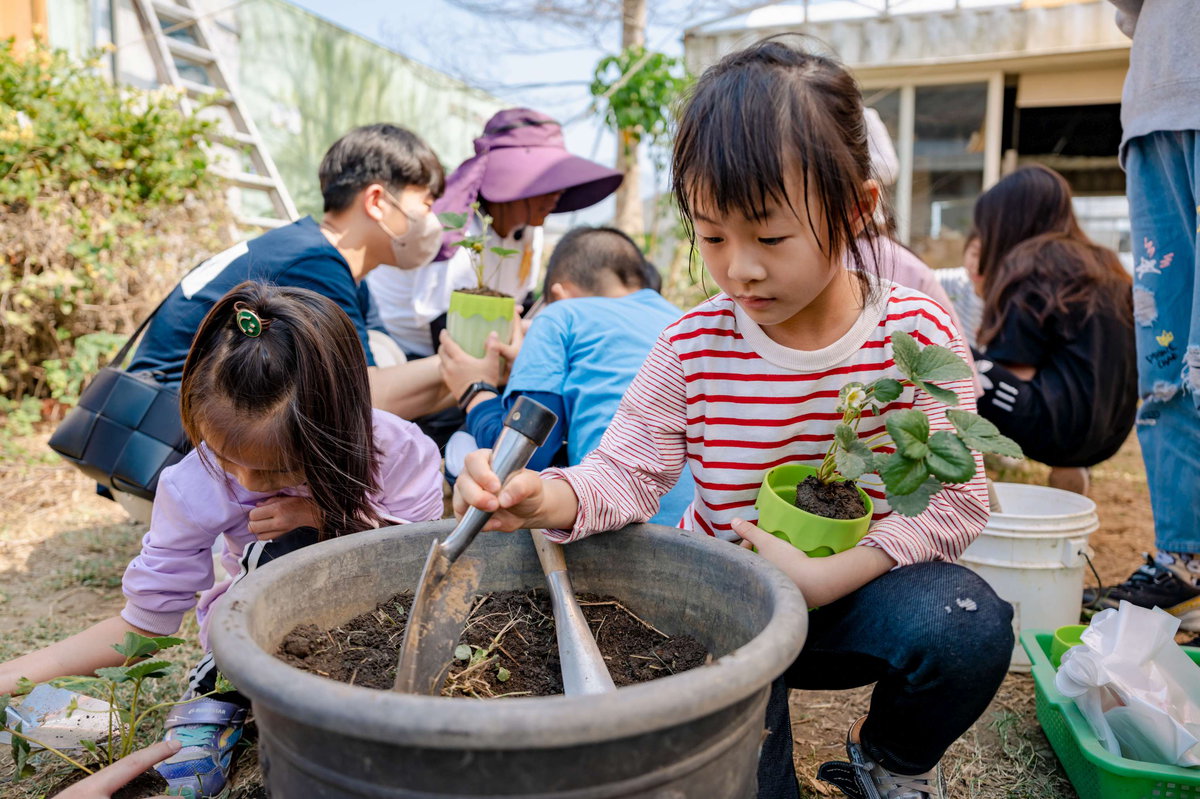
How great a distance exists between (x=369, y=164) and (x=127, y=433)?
100 centimetres

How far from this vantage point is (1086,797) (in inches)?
56.5

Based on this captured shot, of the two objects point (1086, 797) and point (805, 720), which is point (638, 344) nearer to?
point (805, 720)

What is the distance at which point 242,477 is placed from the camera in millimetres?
1460

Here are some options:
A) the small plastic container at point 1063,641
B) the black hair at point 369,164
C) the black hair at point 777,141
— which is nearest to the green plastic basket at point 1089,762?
the small plastic container at point 1063,641

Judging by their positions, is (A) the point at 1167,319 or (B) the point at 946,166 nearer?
(A) the point at 1167,319

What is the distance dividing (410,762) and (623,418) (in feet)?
2.57

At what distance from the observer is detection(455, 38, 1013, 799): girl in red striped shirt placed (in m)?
1.16

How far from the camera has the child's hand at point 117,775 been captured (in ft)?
4.01

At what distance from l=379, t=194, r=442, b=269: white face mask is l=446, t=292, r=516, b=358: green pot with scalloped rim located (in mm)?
341

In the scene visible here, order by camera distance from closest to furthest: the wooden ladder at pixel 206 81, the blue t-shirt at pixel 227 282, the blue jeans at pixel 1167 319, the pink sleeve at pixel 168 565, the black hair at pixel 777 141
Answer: the black hair at pixel 777 141
the pink sleeve at pixel 168 565
the blue jeans at pixel 1167 319
the blue t-shirt at pixel 227 282
the wooden ladder at pixel 206 81

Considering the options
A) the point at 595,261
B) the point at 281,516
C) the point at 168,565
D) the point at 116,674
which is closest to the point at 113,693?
the point at 116,674

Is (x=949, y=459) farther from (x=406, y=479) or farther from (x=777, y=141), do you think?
(x=406, y=479)

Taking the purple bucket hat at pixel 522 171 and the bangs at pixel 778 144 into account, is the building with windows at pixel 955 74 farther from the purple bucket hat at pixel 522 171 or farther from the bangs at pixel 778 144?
the bangs at pixel 778 144

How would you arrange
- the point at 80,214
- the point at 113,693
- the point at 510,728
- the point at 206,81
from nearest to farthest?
the point at 510,728
the point at 113,693
the point at 80,214
the point at 206,81
